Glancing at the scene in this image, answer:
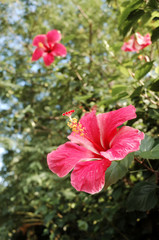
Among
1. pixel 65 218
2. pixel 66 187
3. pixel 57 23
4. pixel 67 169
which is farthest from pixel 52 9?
pixel 67 169

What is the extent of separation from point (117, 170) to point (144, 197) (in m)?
0.38

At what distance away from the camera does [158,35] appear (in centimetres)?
95

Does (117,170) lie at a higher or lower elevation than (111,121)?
lower

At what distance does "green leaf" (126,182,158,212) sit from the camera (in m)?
0.94

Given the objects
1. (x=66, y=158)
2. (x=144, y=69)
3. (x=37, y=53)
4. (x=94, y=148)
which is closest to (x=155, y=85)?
(x=144, y=69)

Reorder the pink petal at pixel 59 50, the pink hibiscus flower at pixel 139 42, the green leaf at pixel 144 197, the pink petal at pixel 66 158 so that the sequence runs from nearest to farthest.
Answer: the pink petal at pixel 66 158, the green leaf at pixel 144 197, the pink hibiscus flower at pixel 139 42, the pink petal at pixel 59 50

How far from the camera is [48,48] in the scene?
71.7 inches

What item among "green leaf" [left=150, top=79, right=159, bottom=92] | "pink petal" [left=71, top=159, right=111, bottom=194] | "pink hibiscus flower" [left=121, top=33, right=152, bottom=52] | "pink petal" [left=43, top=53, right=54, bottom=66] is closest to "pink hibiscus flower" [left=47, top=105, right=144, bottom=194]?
"pink petal" [left=71, top=159, right=111, bottom=194]

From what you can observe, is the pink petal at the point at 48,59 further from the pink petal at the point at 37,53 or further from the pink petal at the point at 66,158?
the pink petal at the point at 66,158

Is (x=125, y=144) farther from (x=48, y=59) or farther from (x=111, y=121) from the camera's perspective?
(x=48, y=59)

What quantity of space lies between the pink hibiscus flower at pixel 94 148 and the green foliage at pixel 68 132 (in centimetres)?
5

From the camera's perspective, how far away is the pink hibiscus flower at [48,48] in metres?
1.78

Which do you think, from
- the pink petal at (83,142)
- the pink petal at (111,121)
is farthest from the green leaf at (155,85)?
the pink petal at (83,142)

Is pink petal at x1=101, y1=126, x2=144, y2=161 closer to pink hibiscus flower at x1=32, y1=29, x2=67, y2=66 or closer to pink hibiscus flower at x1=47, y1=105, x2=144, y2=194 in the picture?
pink hibiscus flower at x1=47, y1=105, x2=144, y2=194
